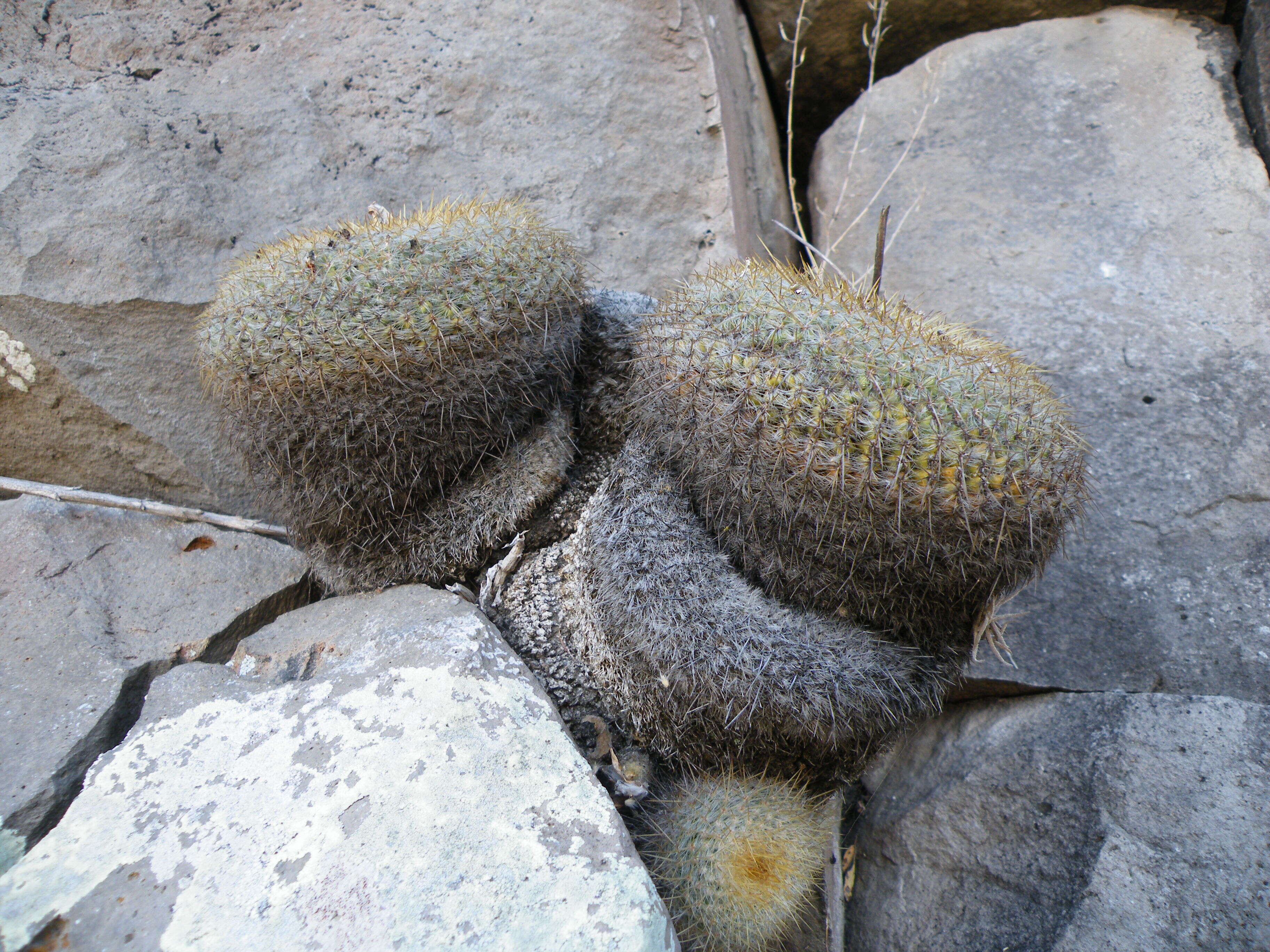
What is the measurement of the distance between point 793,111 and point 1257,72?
1790 mm

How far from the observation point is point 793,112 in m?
3.94

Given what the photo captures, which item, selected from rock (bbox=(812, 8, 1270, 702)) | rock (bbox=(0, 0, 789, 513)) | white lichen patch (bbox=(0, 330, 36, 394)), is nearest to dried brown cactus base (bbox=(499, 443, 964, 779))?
rock (bbox=(812, 8, 1270, 702))

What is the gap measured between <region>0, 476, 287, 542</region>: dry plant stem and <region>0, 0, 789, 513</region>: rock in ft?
0.43

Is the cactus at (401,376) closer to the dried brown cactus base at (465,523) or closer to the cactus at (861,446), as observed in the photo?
the dried brown cactus base at (465,523)

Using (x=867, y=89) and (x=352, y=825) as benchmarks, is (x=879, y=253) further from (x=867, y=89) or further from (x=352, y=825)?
(x=867, y=89)

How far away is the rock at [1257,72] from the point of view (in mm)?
3012

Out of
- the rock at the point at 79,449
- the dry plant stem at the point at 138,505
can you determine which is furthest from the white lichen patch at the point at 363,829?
the rock at the point at 79,449

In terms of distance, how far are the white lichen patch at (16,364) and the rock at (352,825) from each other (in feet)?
3.80

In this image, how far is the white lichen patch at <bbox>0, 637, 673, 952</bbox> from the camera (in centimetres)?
143

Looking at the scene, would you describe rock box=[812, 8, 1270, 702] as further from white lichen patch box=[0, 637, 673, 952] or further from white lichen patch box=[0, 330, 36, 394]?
white lichen patch box=[0, 330, 36, 394]

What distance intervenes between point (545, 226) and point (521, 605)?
102 cm

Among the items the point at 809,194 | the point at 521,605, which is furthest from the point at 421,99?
the point at 521,605

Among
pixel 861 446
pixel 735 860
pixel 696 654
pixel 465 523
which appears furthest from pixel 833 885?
pixel 465 523

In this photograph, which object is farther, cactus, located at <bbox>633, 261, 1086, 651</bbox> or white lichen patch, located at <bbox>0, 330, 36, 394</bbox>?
white lichen patch, located at <bbox>0, 330, 36, 394</bbox>
